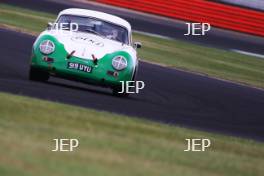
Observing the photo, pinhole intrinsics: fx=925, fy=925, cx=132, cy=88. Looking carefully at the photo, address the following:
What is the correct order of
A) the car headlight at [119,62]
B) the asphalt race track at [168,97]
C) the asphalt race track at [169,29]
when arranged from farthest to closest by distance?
1. the asphalt race track at [169,29]
2. the car headlight at [119,62]
3. the asphalt race track at [168,97]

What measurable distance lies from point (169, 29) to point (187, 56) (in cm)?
616

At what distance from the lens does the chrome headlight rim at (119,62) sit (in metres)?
12.9

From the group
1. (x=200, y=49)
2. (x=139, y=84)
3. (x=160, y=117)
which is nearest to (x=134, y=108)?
(x=160, y=117)

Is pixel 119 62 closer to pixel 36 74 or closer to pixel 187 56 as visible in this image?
pixel 36 74

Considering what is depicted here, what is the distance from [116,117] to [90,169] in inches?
140

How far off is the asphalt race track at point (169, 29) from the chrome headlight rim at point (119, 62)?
583 inches

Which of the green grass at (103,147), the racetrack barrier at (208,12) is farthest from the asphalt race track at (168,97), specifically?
the racetrack barrier at (208,12)

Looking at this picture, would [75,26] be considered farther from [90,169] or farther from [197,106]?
[90,169]

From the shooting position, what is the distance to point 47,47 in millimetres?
12680

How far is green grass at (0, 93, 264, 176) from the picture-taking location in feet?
22.2

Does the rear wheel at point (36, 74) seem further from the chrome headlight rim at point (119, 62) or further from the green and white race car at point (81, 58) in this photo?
the chrome headlight rim at point (119, 62)

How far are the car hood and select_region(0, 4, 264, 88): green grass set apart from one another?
7.13 meters

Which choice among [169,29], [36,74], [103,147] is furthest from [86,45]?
[169,29]

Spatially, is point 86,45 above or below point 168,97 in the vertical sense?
above
